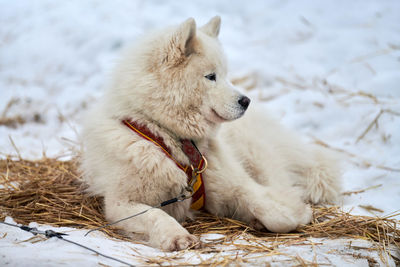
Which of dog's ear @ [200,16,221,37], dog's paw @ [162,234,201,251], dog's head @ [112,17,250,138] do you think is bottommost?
dog's paw @ [162,234,201,251]

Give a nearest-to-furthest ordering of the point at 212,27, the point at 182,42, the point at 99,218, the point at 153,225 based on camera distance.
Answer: the point at 153,225 < the point at 182,42 < the point at 99,218 < the point at 212,27

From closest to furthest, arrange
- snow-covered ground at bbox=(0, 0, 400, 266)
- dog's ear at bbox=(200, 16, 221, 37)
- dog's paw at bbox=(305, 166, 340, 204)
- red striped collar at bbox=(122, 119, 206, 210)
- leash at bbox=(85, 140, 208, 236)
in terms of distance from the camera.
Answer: leash at bbox=(85, 140, 208, 236) < red striped collar at bbox=(122, 119, 206, 210) < dog's ear at bbox=(200, 16, 221, 37) < dog's paw at bbox=(305, 166, 340, 204) < snow-covered ground at bbox=(0, 0, 400, 266)

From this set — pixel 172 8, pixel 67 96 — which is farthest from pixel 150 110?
pixel 172 8

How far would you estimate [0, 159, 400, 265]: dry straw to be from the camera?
2.28 m

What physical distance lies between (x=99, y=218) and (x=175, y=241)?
2.86ft

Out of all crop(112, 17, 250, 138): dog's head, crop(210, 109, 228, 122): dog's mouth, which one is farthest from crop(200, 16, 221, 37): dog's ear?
crop(210, 109, 228, 122): dog's mouth

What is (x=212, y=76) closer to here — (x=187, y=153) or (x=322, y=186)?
(x=187, y=153)

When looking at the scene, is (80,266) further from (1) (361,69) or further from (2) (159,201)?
(1) (361,69)

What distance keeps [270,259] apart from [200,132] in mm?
1046

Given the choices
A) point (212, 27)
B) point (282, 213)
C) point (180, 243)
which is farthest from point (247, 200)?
point (212, 27)

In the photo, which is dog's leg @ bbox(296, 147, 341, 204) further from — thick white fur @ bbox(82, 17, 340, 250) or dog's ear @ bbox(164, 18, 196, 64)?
dog's ear @ bbox(164, 18, 196, 64)

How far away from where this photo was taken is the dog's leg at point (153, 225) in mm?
1969

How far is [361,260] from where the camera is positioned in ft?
6.34

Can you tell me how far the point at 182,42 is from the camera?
7.77 ft
